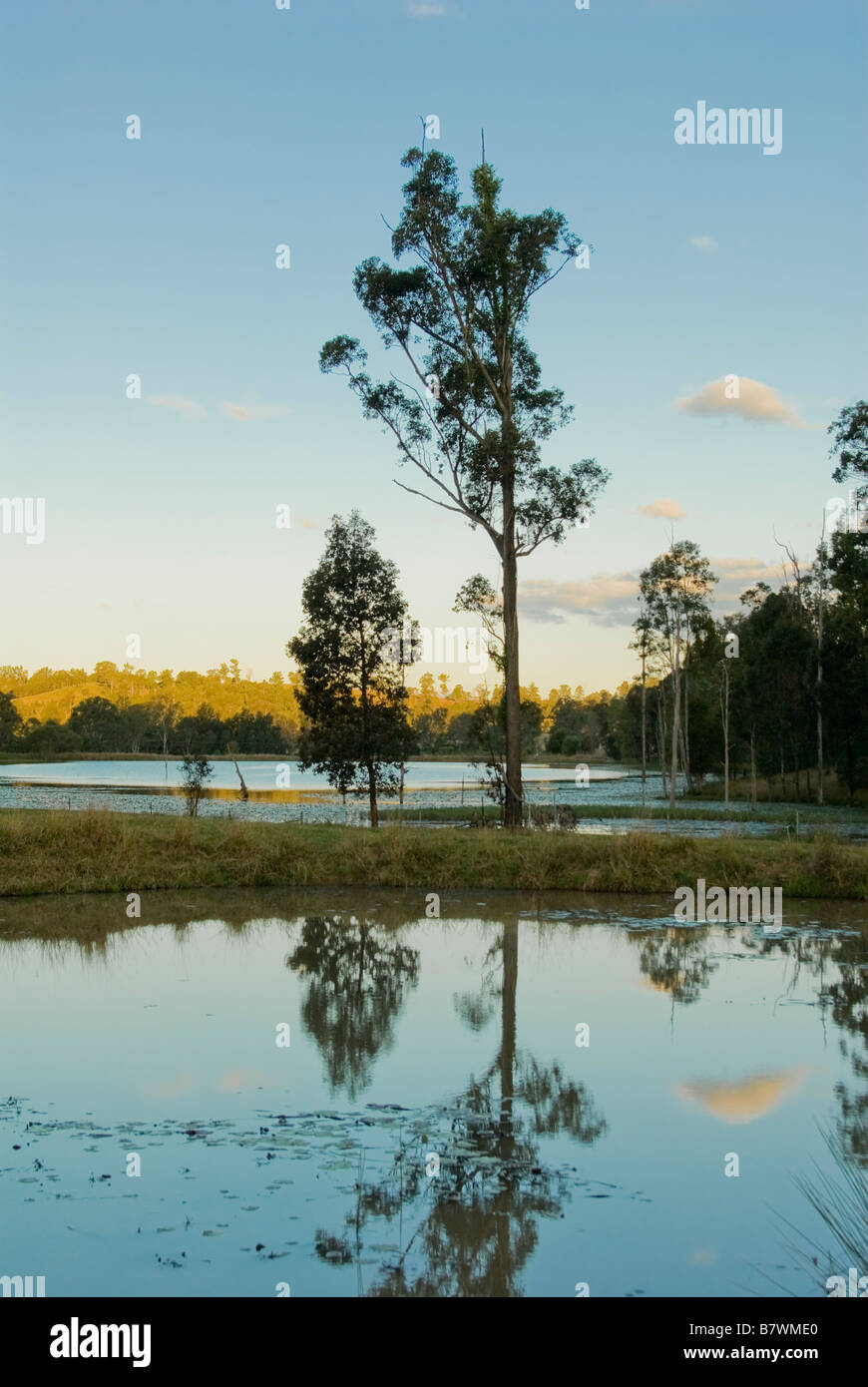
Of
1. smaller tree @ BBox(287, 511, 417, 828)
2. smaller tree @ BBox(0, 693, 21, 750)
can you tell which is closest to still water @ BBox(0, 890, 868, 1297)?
smaller tree @ BBox(287, 511, 417, 828)

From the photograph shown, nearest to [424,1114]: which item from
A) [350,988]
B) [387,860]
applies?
[350,988]

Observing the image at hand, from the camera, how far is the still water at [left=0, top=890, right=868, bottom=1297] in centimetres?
517

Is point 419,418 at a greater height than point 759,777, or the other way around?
point 419,418

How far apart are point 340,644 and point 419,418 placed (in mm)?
5688

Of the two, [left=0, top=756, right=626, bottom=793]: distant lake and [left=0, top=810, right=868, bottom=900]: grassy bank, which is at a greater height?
[left=0, top=810, right=868, bottom=900]: grassy bank

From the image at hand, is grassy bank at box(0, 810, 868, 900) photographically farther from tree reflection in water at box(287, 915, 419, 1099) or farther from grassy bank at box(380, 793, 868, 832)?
grassy bank at box(380, 793, 868, 832)

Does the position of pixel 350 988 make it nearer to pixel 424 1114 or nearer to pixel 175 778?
pixel 424 1114

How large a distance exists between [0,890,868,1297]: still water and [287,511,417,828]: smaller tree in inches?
570

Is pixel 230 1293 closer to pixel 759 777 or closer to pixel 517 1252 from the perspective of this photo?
pixel 517 1252

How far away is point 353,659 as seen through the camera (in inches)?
1118

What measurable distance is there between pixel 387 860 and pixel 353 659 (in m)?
10.3

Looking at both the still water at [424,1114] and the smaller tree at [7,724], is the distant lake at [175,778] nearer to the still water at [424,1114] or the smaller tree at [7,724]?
the smaller tree at [7,724]
